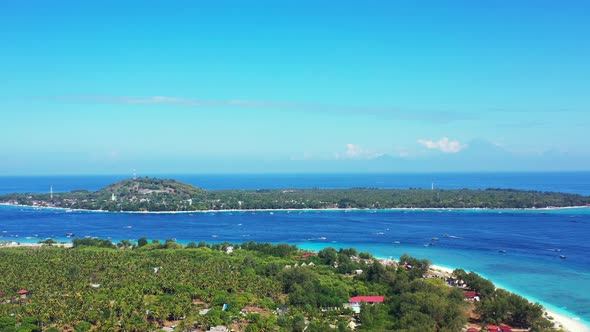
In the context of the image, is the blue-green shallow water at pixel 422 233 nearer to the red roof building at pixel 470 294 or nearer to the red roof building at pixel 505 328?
the red roof building at pixel 470 294

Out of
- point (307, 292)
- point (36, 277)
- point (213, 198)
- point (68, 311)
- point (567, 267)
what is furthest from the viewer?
point (213, 198)

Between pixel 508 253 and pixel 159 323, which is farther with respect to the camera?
pixel 508 253

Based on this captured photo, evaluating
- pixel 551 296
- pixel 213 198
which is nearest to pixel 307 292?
pixel 551 296

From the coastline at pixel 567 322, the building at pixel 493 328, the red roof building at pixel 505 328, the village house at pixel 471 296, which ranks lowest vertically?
the coastline at pixel 567 322

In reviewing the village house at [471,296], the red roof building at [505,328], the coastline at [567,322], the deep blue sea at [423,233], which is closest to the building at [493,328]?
the red roof building at [505,328]

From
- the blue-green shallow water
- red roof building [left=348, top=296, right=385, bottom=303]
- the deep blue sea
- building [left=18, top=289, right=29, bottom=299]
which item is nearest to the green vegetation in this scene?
the deep blue sea

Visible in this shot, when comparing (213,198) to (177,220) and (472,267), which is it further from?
(472,267)

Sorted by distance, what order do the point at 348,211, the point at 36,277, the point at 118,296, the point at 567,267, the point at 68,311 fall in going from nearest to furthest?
the point at 68,311 → the point at 118,296 → the point at 36,277 → the point at 567,267 → the point at 348,211
